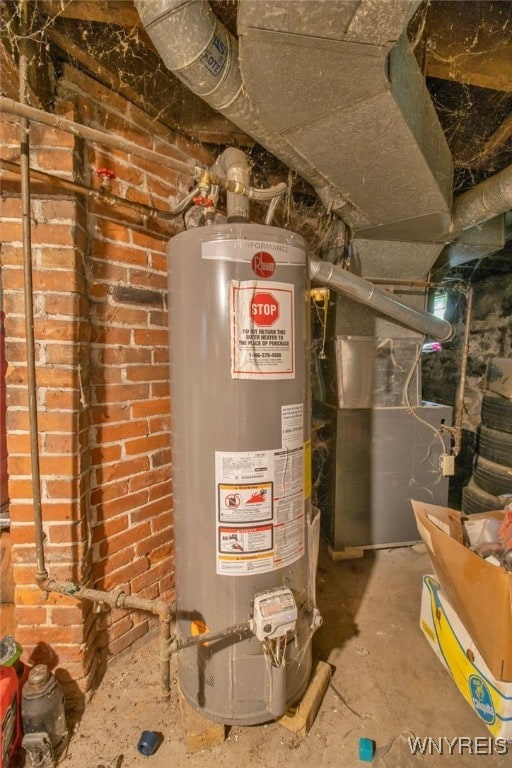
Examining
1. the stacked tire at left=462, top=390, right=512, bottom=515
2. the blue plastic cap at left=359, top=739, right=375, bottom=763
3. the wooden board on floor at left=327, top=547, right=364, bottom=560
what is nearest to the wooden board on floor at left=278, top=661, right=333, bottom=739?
the blue plastic cap at left=359, top=739, right=375, bottom=763

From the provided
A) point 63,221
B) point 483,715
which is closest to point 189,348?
point 63,221

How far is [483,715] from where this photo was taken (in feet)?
3.80

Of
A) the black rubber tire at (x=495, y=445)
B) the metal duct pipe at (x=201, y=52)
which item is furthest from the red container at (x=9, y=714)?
the black rubber tire at (x=495, y=445)

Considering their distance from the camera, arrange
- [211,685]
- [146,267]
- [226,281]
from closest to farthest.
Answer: [226,281], [211,685], [146,267]

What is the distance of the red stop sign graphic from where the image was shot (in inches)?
37.9

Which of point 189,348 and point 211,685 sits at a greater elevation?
point 189,348

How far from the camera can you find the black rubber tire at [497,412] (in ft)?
7.38

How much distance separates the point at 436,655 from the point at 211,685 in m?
1.01

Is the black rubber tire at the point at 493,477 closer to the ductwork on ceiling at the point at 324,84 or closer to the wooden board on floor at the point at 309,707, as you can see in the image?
the wooden board on floor at the point at 309,707

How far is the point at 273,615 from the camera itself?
0.97 metres

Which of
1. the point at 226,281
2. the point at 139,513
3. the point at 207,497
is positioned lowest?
the point at 139,513

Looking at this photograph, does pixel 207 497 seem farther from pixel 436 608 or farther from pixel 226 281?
pixel 436 608

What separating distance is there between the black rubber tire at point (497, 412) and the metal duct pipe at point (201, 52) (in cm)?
216

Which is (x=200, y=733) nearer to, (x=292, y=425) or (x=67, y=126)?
(x=292, y=425)
